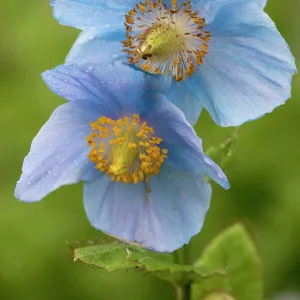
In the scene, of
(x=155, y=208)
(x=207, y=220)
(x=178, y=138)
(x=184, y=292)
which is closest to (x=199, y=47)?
(x=178, y=138)

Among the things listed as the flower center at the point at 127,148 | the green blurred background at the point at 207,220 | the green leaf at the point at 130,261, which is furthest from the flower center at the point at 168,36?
the green blurred background at the point at 207,220

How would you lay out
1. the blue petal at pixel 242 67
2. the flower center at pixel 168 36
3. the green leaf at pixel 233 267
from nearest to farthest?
the blue petal at pixel 242 67 → the flower center at pixel 168 36 → the green leaf at pixel 233 267

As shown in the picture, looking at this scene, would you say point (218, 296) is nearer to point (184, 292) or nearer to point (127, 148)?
point (184, 292)

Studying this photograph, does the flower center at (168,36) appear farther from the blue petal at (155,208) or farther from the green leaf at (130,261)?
the green leaf at (130,261)

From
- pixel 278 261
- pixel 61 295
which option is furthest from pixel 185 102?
pixel 61 295

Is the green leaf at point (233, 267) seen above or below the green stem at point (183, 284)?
below

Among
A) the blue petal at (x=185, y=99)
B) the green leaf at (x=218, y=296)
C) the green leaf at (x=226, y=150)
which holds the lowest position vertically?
the green leaf at (x=218, y=296)

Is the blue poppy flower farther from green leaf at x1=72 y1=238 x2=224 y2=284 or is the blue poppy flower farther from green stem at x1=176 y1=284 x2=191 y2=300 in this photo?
green stem at x1=176 y1=284 x2=191 y2=300
